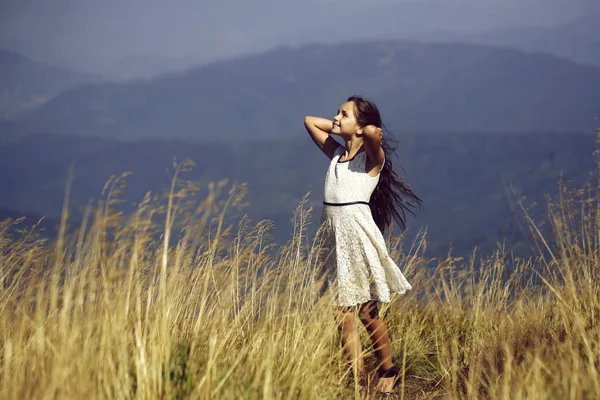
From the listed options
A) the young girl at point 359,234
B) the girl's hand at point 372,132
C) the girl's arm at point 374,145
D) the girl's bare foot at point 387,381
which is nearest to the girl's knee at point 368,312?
the young girl at point 359,234

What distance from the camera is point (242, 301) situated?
11.8 feet

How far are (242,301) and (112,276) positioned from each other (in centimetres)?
111

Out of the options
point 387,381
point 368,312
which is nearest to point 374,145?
point 368,312

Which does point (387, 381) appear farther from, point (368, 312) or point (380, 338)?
point (368, 312)

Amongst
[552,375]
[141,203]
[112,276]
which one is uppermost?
[141,203]

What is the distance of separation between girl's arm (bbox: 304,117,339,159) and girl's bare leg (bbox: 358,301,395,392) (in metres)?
0.96

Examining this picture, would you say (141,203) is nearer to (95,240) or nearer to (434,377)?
(95,240)

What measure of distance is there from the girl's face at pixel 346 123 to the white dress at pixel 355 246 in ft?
0.55

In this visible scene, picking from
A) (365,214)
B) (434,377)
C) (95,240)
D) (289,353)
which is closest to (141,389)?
(95,240)

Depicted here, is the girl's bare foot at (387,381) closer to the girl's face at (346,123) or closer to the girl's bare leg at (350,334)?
the girl's bare leg at (350,334)

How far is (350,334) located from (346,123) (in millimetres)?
1186

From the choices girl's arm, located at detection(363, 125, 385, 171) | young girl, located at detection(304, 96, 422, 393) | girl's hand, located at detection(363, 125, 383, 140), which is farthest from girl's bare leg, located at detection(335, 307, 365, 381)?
girl's hand, located at detection(363, 125, 383, 140)

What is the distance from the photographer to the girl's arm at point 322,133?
13.8 feet

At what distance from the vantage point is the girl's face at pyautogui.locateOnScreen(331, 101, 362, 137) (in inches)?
156
